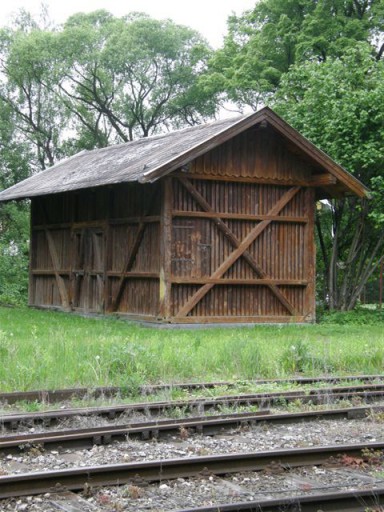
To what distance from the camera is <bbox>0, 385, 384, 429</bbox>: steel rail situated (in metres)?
9.73

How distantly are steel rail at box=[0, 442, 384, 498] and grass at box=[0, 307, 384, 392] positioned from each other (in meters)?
3.98

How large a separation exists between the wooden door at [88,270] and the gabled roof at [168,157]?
1.64 meters

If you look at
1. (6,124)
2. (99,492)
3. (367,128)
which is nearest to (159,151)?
(367,128)

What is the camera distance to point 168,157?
2036 centimetres

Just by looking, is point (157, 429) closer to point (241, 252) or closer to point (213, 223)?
point (213, 223)

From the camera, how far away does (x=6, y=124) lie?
48.7 meters

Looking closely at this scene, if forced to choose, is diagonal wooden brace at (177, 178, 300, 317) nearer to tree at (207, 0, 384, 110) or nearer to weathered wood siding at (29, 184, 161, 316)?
weathered wood siding at (29, 184, 161, 316)

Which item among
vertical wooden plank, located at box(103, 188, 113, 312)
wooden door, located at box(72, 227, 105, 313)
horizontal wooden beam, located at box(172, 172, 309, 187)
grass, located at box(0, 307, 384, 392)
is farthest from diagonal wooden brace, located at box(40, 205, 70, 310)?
grass, located at box(0, 307, 384, 392)

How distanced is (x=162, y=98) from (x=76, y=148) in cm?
597

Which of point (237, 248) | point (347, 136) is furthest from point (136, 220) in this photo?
point (347, 136)

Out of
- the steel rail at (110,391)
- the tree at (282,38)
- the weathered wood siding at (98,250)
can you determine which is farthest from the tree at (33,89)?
the steel rail at (110,391)

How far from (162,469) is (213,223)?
14597mm

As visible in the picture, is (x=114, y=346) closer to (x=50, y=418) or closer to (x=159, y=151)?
(x=50, y=418)

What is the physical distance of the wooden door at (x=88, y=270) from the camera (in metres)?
24.4
